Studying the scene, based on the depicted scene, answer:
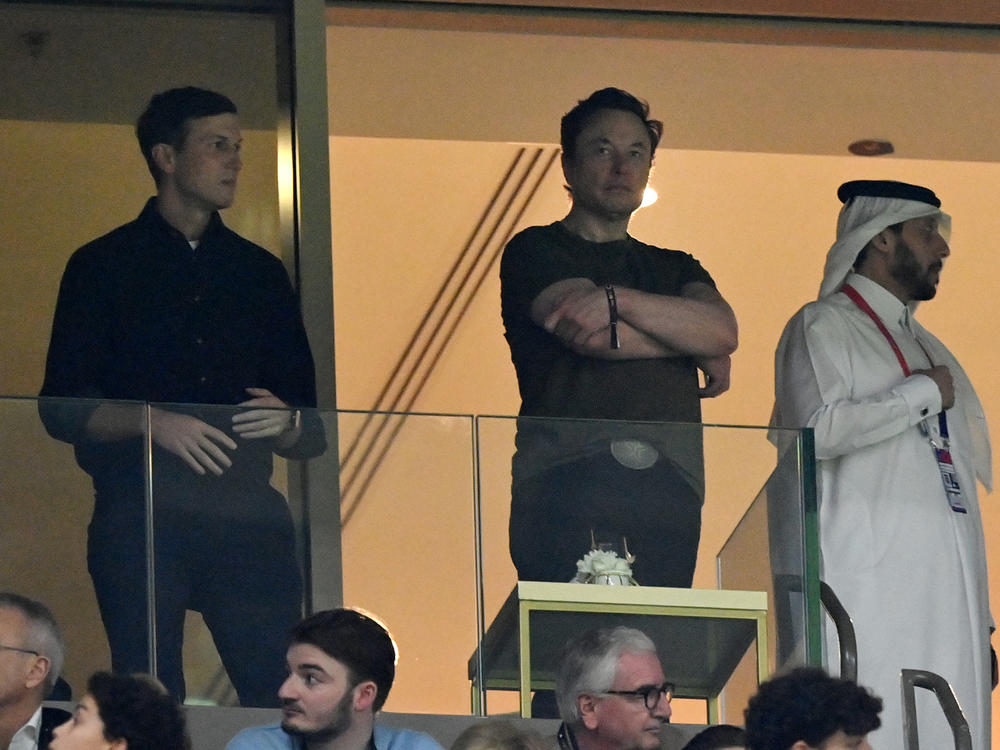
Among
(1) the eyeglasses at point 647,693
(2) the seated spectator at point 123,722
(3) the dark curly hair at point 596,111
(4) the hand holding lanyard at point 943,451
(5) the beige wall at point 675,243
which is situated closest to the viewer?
(2) the seated spectator at point 123,722

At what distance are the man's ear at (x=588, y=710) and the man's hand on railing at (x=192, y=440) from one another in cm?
90

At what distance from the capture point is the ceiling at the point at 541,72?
749 centimetres

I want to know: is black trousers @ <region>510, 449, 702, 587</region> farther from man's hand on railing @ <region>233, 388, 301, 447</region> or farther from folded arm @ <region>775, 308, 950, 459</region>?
folded arm @ <region>775, 308, 950, 459</region>

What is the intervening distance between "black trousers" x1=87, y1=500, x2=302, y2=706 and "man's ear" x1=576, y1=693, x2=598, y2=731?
600mm

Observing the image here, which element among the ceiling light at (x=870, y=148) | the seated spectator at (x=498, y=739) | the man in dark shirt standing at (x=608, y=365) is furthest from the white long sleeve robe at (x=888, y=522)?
the ceiling light at (x=870, y=148)

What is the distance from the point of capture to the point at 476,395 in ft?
37.9

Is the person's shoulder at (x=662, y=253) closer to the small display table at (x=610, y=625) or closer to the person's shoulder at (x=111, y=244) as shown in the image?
the small display table at (x=610, y=625)

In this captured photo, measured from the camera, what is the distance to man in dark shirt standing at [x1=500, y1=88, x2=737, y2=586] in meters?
5.56

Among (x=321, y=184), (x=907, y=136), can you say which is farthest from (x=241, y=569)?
(x=907, y=136)

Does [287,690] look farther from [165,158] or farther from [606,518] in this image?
[165,158]

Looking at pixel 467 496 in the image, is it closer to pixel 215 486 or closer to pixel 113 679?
pixel 215 486

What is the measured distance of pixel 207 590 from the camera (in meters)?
5.32

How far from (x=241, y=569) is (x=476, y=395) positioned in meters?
6.21

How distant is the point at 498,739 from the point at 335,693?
13.2 inches
